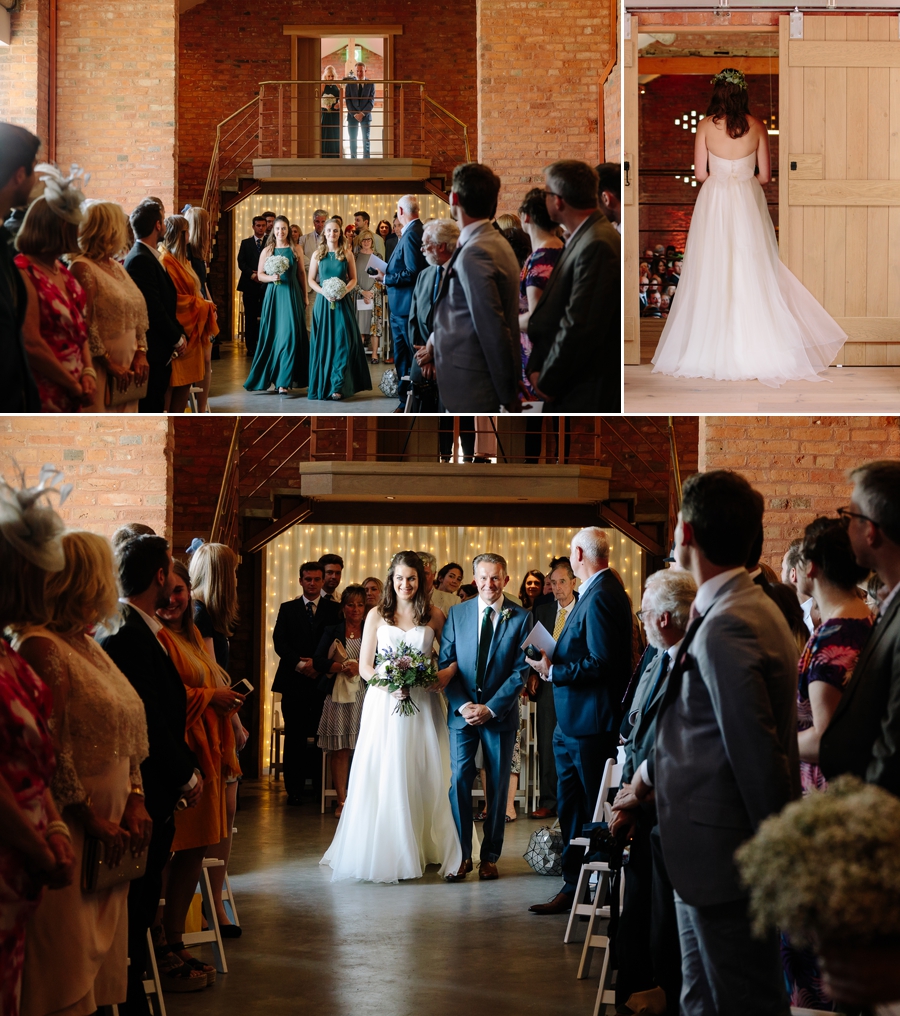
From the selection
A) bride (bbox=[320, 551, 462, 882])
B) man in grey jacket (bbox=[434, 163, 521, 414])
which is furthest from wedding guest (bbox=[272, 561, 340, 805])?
man in grey jacket (bbox=[434, 163, 521, 414])

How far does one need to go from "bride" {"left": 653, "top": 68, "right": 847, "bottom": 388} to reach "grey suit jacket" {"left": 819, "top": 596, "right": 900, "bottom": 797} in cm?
373

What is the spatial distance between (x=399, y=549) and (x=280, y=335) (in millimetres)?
6541

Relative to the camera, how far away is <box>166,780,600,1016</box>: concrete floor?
376 cm

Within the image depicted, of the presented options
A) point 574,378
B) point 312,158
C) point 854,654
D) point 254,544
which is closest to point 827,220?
point 574,378

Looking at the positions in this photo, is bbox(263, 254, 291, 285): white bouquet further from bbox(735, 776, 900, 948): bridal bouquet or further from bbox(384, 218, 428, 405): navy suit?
bbox(735, 776, 900, 948): bridal bouquet

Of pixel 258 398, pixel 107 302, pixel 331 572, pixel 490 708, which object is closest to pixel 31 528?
pixel 107 302

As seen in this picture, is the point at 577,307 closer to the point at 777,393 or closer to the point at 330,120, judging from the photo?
the point at 777,393

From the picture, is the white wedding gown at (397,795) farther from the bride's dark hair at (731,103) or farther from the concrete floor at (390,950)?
the bride's dark hair at (731,103)

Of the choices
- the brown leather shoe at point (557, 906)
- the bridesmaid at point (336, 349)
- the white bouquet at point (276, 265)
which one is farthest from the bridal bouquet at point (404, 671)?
the white bouquet at point (276, 265)

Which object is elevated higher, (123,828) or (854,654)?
(854,654)

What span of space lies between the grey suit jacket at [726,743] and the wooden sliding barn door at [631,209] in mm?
2879

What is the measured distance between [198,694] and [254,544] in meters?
7.35

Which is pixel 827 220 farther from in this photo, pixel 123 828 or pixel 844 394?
pixel 123 828

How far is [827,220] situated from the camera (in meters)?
6.20
